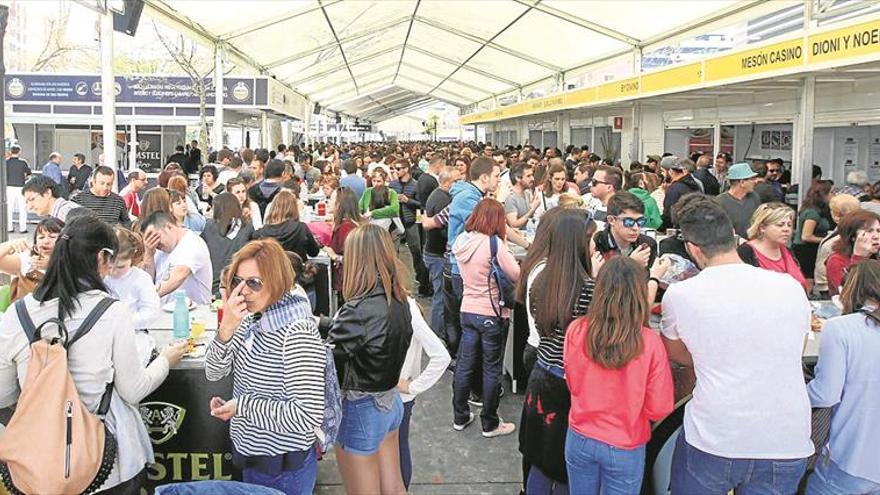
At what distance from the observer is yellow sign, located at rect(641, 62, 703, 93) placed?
8.92 metres

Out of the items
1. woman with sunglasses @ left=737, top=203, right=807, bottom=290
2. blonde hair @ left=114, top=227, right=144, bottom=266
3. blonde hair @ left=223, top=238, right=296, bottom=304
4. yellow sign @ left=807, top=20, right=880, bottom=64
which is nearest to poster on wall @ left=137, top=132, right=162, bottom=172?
blonde hair @ left=114, top=227, right=144, bottom=266

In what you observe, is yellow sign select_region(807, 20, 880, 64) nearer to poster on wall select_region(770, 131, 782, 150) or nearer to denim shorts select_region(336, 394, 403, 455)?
denim shorts select_region(336, 394, 403, 455)

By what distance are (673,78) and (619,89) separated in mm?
2169

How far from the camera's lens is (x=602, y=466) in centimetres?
290

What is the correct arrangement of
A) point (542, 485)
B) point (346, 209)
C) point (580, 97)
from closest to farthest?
point (542, 485), point (346, 209), point (580, 97)

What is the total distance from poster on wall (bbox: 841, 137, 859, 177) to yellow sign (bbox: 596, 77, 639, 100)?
287 centimetres

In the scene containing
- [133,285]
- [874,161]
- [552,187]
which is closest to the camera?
[133,285]

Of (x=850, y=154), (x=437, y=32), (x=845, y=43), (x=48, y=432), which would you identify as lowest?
(x=48, y=432)

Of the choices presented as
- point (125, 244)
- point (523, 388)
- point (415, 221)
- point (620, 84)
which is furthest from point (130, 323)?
point (620, 84)

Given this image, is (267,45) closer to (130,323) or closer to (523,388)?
(523,388)

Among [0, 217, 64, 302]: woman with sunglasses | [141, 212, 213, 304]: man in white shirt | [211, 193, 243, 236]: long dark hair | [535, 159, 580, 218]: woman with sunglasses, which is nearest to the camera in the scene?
[0, 217, 64, 302]: woman with sunglasses

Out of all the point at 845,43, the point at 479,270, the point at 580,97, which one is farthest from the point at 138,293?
the point at 580,97

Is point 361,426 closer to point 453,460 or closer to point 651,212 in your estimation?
point 453,460

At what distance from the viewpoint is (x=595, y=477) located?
9.62 feet
